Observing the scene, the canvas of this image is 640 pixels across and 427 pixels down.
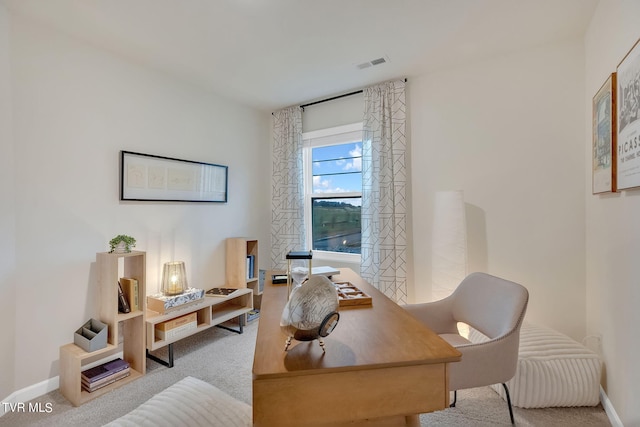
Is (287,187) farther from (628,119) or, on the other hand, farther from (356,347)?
(628,119)

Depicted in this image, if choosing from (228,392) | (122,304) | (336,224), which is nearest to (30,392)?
(122,304)

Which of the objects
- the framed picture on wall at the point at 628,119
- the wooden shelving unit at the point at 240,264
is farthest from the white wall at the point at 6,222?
the framed picture on wall at the point at 628,119

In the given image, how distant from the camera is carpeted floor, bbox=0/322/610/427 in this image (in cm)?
169

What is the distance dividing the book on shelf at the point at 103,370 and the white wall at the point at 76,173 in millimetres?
248

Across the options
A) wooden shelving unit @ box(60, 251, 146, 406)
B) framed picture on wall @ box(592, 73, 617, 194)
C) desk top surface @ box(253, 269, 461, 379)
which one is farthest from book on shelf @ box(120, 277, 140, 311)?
framed picture on wall @ box(592, 73, 617, 194)

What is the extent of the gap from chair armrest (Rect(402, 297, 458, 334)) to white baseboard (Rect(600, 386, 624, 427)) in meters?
0.86

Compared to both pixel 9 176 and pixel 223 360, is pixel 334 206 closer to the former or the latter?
pixel 223 360

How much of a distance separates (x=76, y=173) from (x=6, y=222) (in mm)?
514

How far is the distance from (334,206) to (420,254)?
1.19 meters

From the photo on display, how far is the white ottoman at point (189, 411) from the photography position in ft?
4.14

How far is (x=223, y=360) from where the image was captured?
242cm

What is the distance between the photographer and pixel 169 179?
2.73m

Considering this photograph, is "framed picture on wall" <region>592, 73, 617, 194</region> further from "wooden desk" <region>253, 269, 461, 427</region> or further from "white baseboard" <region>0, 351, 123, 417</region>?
"white baseboard" <region>0, 351, 123, 417</region>

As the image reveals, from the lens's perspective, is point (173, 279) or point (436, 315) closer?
point (436, 315)
